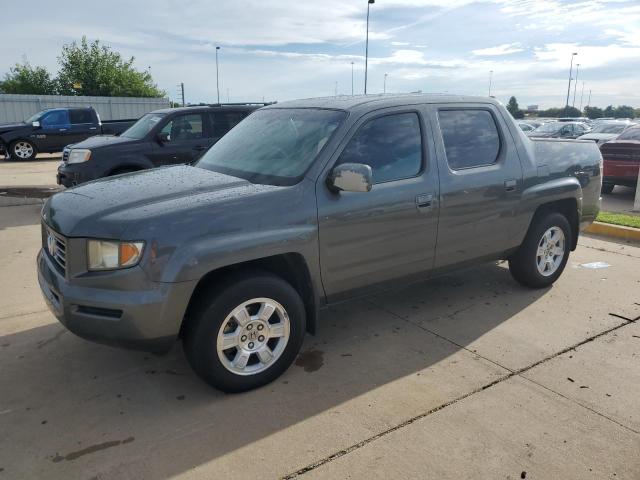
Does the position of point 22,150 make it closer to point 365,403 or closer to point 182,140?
point 182,140

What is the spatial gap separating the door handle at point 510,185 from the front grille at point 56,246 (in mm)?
3426

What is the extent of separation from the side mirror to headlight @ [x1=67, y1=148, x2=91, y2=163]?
20.3ft

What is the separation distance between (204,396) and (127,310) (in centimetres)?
80

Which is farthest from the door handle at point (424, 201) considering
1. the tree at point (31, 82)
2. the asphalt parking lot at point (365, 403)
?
the tree at point (31, 82)

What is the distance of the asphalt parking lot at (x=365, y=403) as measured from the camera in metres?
2.68

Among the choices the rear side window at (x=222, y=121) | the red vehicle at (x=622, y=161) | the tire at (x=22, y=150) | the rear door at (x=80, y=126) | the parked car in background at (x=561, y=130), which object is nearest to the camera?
the rear side window at (x=222, y=121)

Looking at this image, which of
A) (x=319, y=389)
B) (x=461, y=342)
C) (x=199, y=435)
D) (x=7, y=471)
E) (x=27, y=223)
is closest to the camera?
(x=7, y=471)

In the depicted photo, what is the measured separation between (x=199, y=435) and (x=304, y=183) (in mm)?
1642

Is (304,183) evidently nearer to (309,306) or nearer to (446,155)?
(309,306)

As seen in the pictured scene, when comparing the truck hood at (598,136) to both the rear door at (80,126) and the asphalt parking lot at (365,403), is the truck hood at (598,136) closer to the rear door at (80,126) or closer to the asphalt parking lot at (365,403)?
the asphalt parking lot at (365,403)

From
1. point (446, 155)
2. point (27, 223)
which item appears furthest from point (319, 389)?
point (27, 223)

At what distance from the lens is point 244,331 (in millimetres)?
3223

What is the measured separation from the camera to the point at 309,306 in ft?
11.7

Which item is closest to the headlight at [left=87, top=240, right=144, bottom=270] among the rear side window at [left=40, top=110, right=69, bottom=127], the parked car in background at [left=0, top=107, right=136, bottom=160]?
the parked car in background at [left=0, top=107, right=136, bottom=160]
